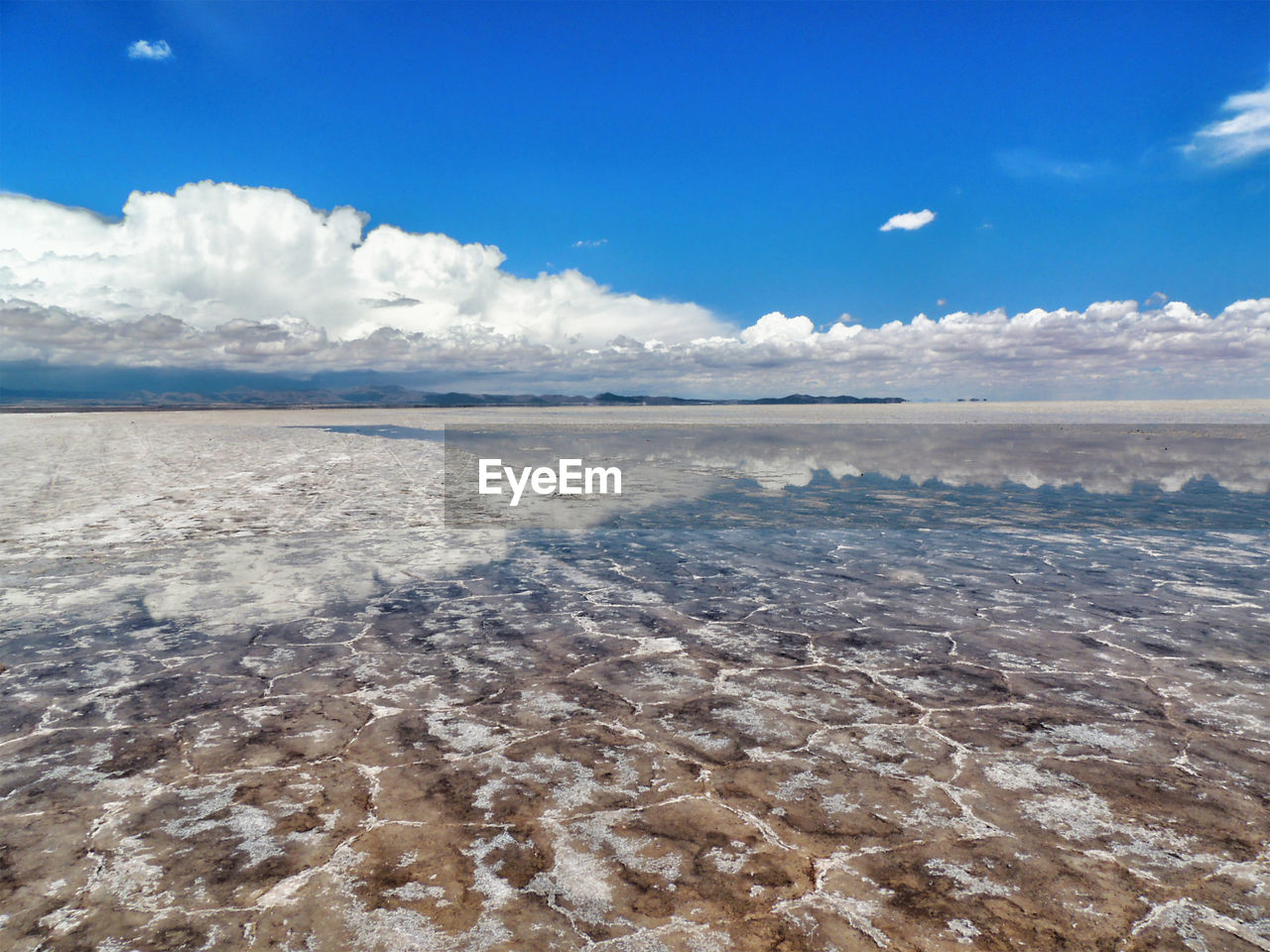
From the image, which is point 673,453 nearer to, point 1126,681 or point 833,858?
point 1126,681

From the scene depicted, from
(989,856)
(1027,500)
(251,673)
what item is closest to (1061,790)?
(989,856)
